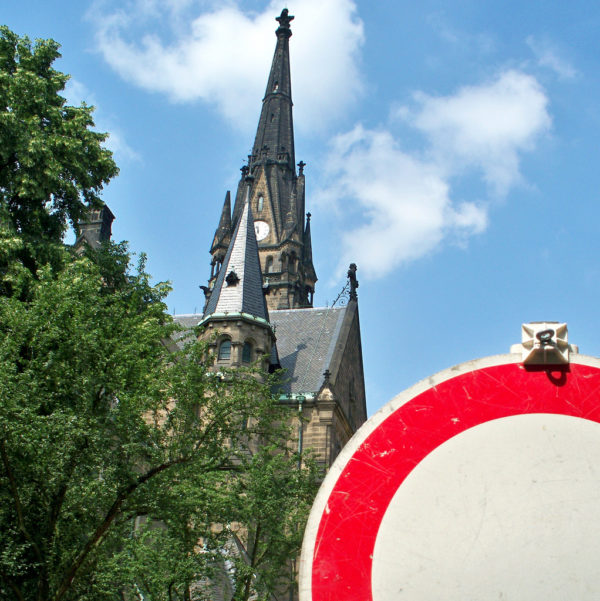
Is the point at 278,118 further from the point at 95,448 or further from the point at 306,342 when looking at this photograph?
the point at 95,448

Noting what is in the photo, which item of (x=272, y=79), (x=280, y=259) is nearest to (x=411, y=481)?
(x=280, y=259)

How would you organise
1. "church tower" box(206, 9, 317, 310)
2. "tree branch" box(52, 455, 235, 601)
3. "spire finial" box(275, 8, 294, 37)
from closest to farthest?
1. "tree branch" box(52, 455, 235, 601)
2. "church tower" box(206, 9, 317, 310)
3. "spire finial" box(275, 8, 294, 37)

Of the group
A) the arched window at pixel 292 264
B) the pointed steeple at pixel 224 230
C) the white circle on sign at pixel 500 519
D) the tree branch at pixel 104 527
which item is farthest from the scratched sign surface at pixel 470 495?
the pointed steeple at pixel 224 230

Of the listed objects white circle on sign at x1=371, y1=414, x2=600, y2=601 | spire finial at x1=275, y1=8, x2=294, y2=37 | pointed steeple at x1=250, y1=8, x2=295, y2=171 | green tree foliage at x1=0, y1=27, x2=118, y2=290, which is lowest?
white circle on sign at x1=371, y1=414, x2=600, y2=601

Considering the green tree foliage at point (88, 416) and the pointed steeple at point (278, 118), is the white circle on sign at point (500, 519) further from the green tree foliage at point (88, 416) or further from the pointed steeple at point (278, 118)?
the pointed steeple at point (278, 118)

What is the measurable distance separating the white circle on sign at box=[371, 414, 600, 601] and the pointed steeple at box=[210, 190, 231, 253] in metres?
60.2

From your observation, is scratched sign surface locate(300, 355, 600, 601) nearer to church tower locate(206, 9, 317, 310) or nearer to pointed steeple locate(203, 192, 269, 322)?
pointed steeple locate(203, 192, 269, 322)

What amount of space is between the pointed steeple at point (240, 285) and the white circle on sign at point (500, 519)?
96.3 ft

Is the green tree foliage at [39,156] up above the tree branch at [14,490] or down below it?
above

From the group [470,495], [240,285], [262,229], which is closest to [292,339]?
[240,285]

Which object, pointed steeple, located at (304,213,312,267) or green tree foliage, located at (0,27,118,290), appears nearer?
green tree foliage, located at (0,27,118,290)

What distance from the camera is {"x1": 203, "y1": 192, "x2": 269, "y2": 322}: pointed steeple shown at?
3173cm

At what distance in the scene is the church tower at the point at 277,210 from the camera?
60.2 metres

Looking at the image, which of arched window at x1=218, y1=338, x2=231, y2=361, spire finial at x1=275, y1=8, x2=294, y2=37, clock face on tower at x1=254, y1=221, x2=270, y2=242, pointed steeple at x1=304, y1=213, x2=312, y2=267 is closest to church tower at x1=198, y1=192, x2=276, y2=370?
arched window at x1=218, y1=338, x2=231, y2=361
